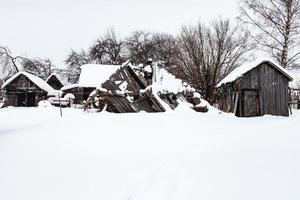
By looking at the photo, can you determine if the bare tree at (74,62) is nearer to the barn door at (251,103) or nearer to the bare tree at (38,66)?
the bare tree at (38,66)

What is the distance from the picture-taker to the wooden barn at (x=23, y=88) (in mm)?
34344

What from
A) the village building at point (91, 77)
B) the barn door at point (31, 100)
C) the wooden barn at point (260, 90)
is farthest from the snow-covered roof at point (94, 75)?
the wooden barn at point (260, 90)

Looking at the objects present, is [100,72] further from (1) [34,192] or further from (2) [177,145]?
(1) [34,192]

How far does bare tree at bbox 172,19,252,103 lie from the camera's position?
30.5m

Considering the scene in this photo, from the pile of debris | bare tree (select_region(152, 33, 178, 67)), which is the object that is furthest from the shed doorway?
the pile of debris

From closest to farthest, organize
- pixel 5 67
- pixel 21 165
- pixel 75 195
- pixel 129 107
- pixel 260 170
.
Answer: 1. pixel 75 195
2. pixel 260 170
3. pixel 21 165
4. pixel 129 107
5. pixel 5 67

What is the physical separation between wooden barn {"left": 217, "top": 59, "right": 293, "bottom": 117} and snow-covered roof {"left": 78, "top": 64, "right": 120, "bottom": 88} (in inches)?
628

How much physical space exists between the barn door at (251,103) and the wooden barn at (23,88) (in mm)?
23589

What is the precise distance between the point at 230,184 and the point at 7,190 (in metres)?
2.54

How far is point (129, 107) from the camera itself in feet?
57.0

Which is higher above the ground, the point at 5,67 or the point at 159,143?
the point at 5,67

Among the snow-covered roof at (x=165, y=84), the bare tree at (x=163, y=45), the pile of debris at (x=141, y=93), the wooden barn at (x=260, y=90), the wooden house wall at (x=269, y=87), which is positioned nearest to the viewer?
the pile of debris at (x=141, y=93)

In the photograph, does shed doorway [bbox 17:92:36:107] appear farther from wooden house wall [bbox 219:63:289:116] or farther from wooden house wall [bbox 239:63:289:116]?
wooden house wall [bbox 239:63:289:116]

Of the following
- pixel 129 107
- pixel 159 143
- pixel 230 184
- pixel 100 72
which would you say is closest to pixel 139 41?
pixel 100 72
